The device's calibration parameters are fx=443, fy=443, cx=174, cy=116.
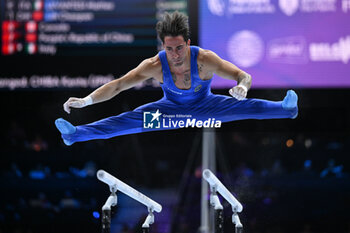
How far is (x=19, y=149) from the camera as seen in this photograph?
671cm

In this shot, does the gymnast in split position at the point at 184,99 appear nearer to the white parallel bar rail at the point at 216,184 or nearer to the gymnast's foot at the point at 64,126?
the gymnast's foot at the point at 64,126

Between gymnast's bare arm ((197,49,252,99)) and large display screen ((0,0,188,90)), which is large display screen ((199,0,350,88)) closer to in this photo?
large display screen ((0,0,188,90))

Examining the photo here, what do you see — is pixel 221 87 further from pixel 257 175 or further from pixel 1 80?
pixel 1 80

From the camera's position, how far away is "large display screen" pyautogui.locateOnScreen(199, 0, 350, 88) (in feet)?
19.0

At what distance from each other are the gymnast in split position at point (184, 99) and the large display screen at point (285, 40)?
179 cm

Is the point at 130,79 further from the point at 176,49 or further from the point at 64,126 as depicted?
the point at 64,126

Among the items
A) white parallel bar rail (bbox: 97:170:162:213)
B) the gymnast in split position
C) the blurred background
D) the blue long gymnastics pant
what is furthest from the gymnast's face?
the blurred background

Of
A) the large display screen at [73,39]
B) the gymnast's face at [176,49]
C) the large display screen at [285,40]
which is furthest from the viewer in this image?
the large display screen at [73,39]

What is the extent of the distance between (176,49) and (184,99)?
1.82ft

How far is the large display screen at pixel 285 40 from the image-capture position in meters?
5.78

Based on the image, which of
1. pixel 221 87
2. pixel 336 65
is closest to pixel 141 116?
pixel 221 87

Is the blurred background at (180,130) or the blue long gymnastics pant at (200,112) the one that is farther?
the blurred background at (180,130)

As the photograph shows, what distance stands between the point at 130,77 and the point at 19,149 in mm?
3449

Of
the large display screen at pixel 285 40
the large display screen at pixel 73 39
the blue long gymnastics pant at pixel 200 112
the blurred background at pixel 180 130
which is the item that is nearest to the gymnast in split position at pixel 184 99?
the blue long gymnastics pant at pixel 200 112
